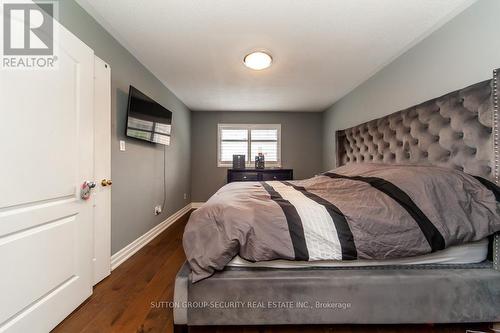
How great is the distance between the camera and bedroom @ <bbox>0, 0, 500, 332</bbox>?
1.16 meters

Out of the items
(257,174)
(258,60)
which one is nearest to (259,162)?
(257,174)

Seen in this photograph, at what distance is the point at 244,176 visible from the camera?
4.29 metres

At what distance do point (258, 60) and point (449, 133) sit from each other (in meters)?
1.79

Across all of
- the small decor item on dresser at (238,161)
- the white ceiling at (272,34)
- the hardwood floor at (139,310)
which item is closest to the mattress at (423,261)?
the hardwood floor at (139,310)

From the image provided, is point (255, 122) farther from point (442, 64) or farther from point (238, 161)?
point (442, 64)

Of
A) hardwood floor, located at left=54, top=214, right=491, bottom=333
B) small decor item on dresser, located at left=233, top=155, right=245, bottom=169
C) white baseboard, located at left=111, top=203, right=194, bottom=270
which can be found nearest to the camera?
hardwood floor, located at left=54, top=214, right=491, bottom=333

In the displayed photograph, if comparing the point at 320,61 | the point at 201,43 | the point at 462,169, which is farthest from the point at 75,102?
the point at 462,169

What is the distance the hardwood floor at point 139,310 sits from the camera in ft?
4.14

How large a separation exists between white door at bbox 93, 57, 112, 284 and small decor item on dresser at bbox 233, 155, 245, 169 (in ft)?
9.11

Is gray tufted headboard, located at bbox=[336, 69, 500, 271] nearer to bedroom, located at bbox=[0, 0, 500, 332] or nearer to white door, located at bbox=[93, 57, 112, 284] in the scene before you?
bedroom, located at bbox=[0, 0, 500, 332]

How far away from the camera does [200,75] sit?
2766 mm

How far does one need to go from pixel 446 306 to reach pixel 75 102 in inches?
103

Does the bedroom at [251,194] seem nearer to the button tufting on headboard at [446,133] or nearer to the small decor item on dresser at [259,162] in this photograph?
the button tufting on headboard at [446,133]

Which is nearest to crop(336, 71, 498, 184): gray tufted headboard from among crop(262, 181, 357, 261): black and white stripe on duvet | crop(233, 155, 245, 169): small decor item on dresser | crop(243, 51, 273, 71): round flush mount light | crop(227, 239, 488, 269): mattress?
Answer: crop(227, 239, 488, 269): mattress
